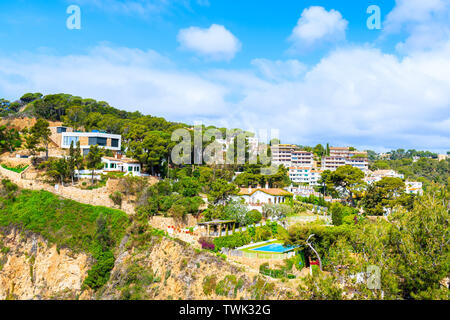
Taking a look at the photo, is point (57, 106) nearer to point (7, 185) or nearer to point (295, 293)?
point (7, 185)

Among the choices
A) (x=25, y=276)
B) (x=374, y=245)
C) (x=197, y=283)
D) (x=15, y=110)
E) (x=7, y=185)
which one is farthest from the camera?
(x=15, y=110)

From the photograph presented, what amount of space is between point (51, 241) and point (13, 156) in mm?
16810

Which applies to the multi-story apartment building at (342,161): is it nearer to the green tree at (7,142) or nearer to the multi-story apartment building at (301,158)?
the multi-story apartment building at (301,158)

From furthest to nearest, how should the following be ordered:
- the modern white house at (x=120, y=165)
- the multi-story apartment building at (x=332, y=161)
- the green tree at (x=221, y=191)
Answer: the multi-story apartment building at (x=332, y=161) → the modern white house at (x=120, y=165) → the green tree at (x=221, y=191)

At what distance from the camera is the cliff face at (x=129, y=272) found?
19156 mm

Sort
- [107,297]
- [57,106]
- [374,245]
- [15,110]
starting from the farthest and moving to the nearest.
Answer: [15,110], [57,106], [107,297], [374,245]

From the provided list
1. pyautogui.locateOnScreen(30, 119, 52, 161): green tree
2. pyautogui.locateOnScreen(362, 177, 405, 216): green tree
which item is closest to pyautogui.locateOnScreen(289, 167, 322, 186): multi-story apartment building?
pyautogui.locateOnScreen(362, 177, 405, 216): green tree

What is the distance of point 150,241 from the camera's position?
23781 mm

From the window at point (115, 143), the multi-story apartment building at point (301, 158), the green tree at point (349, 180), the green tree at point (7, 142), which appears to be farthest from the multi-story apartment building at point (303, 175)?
the green tree at point (7, 142)

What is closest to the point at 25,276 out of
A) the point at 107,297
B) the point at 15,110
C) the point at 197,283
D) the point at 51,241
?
the point at 51,241

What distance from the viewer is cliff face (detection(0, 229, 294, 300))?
1916 centimetres

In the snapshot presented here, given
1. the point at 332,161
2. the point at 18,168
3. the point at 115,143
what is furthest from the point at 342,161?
the point at 18,168

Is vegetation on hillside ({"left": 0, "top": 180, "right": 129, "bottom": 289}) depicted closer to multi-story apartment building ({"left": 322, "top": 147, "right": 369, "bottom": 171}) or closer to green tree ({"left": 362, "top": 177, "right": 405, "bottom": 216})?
green tree ({"left": 362, "top": 177, "right": 405, "bottom": 216})
